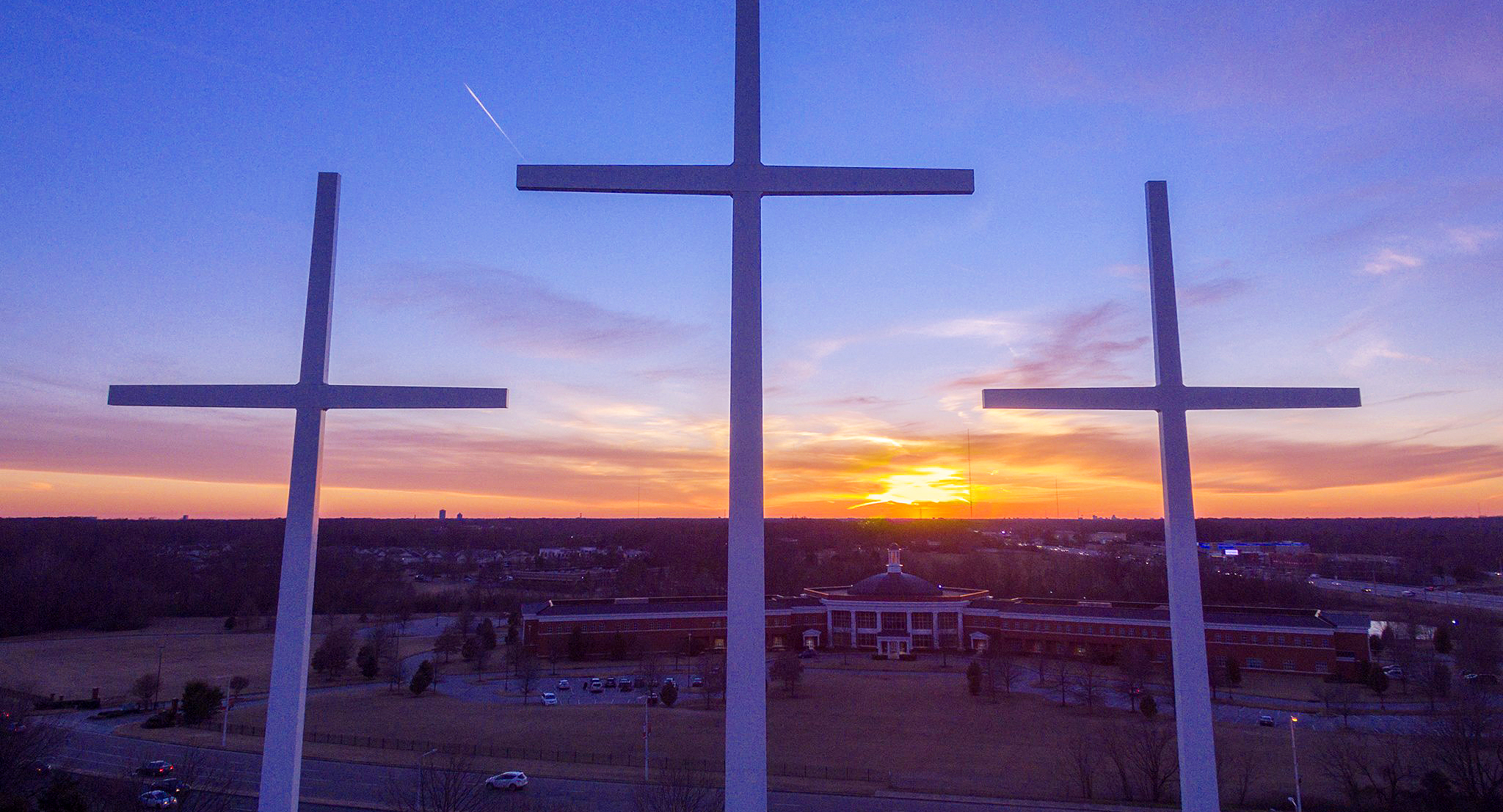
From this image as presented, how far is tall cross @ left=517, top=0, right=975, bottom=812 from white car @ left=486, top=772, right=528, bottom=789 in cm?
1839

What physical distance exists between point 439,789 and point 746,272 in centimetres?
1296

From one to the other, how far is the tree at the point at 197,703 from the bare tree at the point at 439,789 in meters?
10.2

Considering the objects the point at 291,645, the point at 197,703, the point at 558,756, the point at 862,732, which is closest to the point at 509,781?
the point at 558,756

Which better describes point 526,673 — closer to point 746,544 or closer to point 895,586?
point 895,586

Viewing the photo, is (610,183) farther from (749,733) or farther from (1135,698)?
(1135,698)

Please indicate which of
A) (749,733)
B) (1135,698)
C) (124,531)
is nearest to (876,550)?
(1135,698)

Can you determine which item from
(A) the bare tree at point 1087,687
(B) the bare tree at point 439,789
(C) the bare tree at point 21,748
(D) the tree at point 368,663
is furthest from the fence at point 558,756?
(A) the bare tree at point 1087,687

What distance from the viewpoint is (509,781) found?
67.2 feet

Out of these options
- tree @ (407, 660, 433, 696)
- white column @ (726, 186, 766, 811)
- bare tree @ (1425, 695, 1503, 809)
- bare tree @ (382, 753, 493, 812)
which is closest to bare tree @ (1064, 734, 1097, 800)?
bare tree @ (1425, 695, 1503, 809)

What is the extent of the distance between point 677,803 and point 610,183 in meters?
8.59

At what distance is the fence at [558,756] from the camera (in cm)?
2220

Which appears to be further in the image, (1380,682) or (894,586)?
(894,586)

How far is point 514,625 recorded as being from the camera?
4888cm

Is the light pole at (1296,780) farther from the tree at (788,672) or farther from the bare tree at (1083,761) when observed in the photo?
the tree at (788,672)
